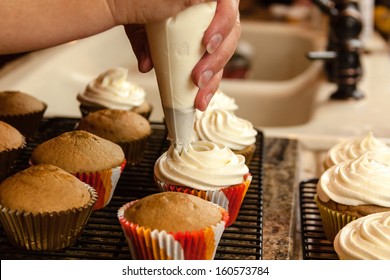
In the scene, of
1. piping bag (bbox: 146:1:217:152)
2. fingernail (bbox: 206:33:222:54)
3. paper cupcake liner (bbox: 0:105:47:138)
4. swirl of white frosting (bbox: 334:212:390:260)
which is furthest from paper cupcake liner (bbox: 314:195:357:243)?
paper cupcake liner (bbox: 0:105:47:138)

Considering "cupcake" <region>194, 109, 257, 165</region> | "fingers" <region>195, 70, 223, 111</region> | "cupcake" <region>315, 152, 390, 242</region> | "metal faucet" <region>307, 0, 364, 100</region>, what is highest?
"fingers" <region>195, 70, 223, 111</region>

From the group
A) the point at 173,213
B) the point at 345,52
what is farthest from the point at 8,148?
the point at 345,52

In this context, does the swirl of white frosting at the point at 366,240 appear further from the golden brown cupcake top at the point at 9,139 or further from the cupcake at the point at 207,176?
the golden brown cupcake top at the point at 9,139

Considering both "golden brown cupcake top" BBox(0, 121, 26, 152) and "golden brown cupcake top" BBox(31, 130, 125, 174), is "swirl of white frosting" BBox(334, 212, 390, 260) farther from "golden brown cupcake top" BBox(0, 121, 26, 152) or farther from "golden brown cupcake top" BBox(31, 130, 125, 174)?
"golden brown cupcake top" BBox(0, 121, 26, 152)

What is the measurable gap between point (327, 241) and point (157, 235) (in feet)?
1.81

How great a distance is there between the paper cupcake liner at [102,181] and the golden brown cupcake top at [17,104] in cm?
53

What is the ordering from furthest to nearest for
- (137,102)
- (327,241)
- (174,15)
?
(137,102)
(327,241)
(174,15)

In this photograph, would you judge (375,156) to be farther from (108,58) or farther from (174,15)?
(108,58)

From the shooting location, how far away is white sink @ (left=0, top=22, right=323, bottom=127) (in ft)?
10.2

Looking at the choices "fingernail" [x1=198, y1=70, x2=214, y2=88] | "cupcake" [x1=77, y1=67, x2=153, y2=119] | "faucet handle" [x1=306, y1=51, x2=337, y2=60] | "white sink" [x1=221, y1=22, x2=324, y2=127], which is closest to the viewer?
"fingernail" [x1=198, y1=70, x2=214, y2=88]

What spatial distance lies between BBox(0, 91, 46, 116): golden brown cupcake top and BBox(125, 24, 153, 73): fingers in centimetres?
62
